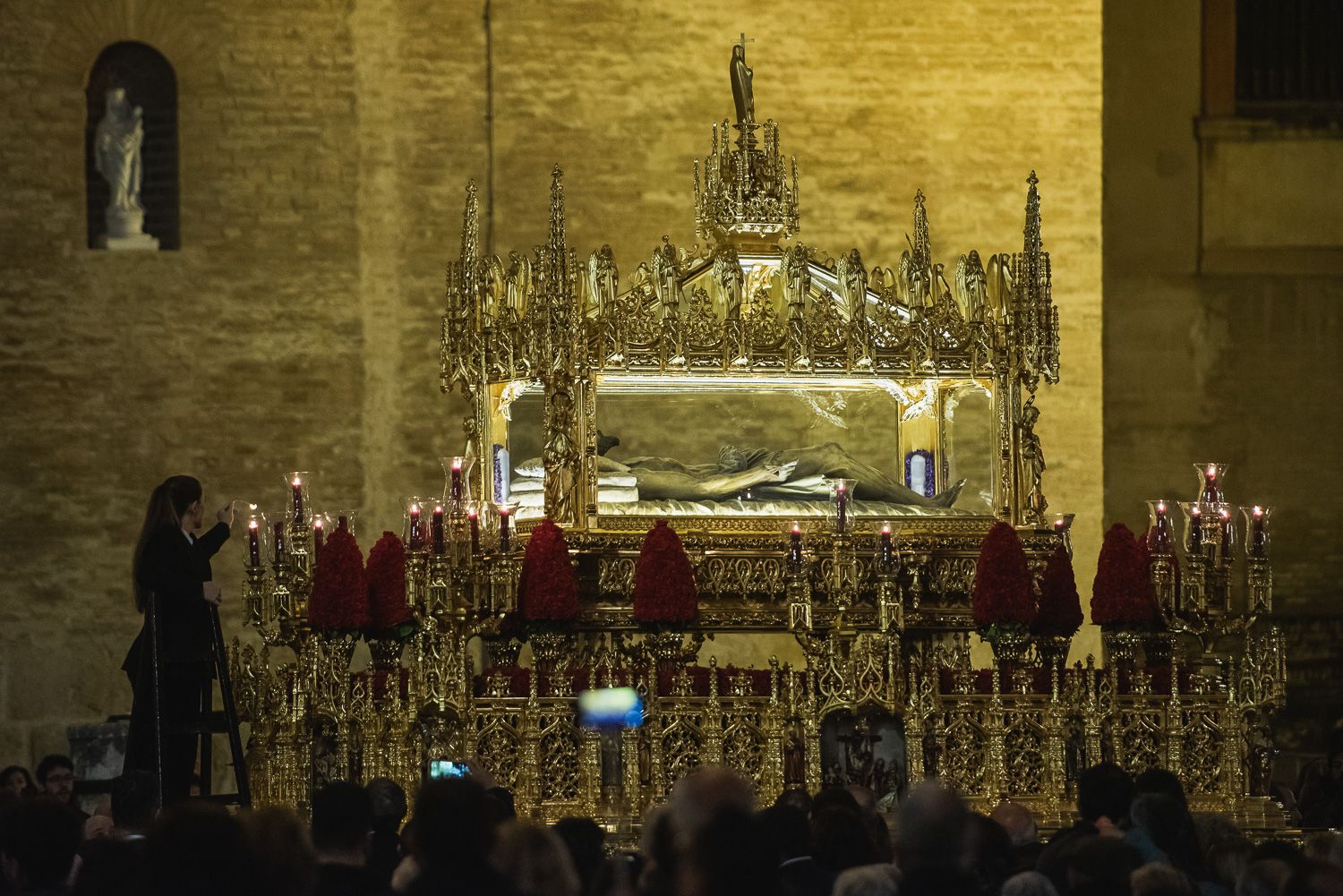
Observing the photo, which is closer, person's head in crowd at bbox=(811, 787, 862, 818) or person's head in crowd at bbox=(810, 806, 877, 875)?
person's head in crowd at bbox=(810, 806, 877, 875)

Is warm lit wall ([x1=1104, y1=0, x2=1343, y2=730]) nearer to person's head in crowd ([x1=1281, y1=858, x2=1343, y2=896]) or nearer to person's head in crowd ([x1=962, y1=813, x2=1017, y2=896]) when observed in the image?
person's head in crowd ([x1=962, y1=813, x2=1017, y2=896])

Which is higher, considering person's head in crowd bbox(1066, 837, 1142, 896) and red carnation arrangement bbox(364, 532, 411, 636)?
red carnation arrangement bbox(364, 532, 411, 636)

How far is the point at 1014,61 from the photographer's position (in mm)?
18047

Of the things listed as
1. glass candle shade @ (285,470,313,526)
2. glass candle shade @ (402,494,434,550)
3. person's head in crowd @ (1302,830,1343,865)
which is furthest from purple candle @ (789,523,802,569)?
person's head in crowd @ (1302,830,1343,865)

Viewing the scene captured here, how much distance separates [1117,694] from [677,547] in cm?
230

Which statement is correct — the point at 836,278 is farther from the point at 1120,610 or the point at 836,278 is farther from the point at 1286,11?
the point at 1286,11

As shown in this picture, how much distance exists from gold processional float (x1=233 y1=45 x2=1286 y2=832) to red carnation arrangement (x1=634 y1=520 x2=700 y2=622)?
85mm

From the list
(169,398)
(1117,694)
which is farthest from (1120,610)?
(169,398)

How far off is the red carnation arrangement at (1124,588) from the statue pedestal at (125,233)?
7.53m

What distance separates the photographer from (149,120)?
16984mm

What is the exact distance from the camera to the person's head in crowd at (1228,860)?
7.54 m

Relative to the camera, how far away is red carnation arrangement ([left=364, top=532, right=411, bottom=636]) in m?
12.0

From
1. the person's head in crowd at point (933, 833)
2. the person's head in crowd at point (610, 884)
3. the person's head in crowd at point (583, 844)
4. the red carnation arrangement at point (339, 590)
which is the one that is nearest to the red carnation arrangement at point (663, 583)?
the red carnation arrangement at point (339, 590)

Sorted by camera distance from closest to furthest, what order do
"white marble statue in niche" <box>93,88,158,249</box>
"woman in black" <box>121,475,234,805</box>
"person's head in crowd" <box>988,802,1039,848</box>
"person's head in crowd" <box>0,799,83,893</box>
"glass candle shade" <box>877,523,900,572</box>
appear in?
"person's head in crowd" <box>0,799,83,893</box> < "person's head in crowd" <box>988,802,1039,848</box> < "woman in black" <box>121,475,234,805</box> < "glass candle shade" <box>877,523,900,572</box> < "white marble statue in niche" <box>93,88,158,249</box>
